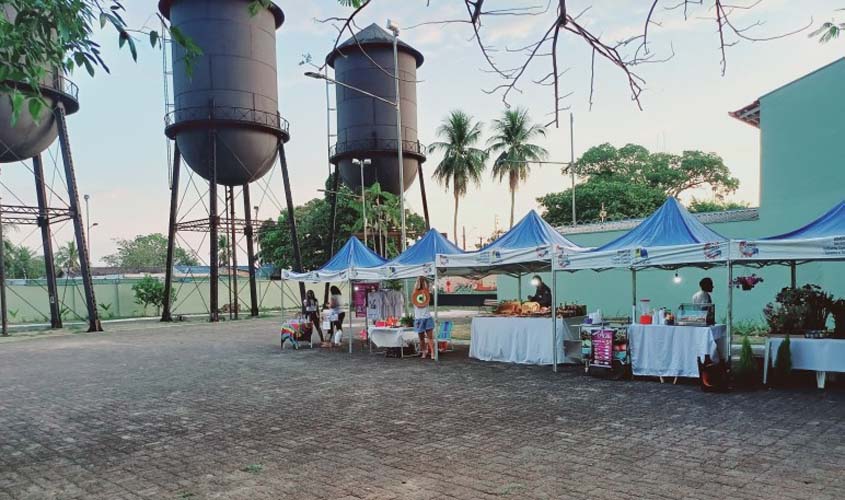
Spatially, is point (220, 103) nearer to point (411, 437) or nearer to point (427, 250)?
point (427, 250)

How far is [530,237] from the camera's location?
1292 centimetres

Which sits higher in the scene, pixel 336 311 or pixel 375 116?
pixel 375 116

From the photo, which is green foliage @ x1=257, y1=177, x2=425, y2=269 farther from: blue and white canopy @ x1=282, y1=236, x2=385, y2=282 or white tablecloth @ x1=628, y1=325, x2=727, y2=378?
white tablecloth @ x1=628, y1=325, x2=727, y2=378

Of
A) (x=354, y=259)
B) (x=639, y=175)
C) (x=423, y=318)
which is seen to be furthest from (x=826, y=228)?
(x=639, y=175)

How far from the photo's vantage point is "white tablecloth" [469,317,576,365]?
12602 mm

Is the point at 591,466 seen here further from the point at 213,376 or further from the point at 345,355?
the point at 345,355

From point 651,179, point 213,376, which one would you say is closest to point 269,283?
point 213,376

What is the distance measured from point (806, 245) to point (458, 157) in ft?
130

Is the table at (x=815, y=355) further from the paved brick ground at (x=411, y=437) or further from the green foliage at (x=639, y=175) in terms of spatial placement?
the green foliage at (x=639, y=175)

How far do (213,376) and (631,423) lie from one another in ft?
27.6

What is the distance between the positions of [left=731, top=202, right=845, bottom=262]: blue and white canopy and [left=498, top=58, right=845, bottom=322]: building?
7611 millimetres

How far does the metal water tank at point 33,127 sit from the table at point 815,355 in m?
25.4

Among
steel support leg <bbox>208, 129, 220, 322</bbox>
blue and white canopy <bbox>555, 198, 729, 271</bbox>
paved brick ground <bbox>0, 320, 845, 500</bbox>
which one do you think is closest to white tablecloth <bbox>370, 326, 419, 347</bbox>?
paved brick ground <bbox>0, 320, 845, 500</bbox>

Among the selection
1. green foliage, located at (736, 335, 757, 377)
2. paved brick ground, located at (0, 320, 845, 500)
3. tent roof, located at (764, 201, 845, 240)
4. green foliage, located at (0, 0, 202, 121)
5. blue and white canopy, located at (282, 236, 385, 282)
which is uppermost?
green foliage, located at (0, 0, 202, 121)
